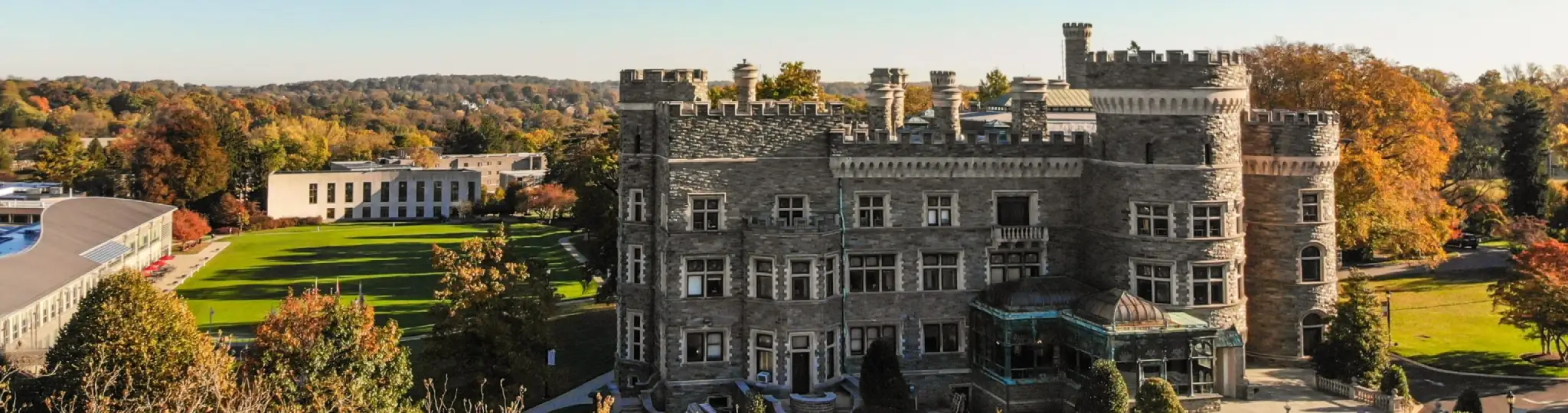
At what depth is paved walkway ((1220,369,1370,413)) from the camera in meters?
34.4

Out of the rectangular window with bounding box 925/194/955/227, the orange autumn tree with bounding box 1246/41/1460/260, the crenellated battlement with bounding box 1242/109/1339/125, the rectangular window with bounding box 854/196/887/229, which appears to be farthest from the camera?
the orange autumn tree with bounding box 1246/41/1460/260

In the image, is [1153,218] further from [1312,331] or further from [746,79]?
[746,79]

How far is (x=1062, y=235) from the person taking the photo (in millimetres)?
38750

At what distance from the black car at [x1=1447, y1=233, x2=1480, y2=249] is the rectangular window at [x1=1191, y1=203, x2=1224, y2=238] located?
1751 inches

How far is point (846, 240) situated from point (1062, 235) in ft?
24.1

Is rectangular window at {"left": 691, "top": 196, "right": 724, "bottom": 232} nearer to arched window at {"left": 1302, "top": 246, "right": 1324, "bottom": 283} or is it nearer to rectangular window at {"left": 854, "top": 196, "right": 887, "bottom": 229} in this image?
rectangular window at {"left": 854, "top": 196, "right": 887, "bottom": 229}

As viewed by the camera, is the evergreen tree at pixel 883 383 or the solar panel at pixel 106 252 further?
the solar panel at pixel 106 252

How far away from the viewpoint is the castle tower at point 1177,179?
116ft

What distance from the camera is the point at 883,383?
3469 cm

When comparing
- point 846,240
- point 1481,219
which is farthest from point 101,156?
point 1481,219

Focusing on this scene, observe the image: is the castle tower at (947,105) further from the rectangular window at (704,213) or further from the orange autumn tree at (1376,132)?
the orange autumn tree at (1376,132)

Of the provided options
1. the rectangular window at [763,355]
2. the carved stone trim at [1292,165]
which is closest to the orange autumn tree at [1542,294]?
the carved stone trim at [1292,165]

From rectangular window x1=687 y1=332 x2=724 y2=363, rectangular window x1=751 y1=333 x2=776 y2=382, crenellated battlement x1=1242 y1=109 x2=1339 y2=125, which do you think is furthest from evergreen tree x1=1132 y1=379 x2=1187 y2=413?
rectangular window x1=687 y1=332 x2=724 y2=363

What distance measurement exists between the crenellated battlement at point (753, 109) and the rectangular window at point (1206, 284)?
39.7 feet
